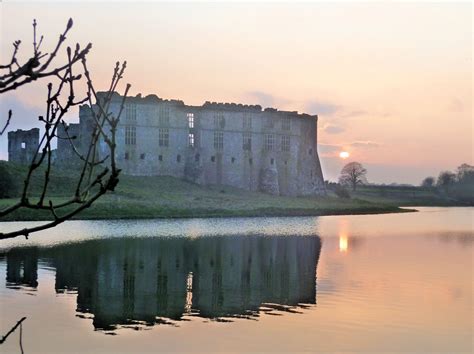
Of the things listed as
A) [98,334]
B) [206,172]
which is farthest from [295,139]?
[98,334]

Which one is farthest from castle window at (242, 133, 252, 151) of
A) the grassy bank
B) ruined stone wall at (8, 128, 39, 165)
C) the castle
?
ruined stone wall at (8, 128, 39, 165)

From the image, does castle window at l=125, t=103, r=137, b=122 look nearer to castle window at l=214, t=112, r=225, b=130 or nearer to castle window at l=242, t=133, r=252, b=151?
castle window at l=214, t=112, r=225, b=130

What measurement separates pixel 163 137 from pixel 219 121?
27.1 feet

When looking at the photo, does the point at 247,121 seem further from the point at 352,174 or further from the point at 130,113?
the point at 352,174

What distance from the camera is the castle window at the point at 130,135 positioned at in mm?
83688

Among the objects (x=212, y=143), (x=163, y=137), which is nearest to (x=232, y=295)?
(x=163, y=137)

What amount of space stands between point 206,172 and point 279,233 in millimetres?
43282

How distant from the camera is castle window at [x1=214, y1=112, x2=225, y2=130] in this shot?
293 feet

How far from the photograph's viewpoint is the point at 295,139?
9694 cm

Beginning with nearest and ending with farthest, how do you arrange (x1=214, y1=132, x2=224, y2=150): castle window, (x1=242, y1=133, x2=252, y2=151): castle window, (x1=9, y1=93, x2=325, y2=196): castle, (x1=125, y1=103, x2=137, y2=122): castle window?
(x1=9, y1=93, x2=325, y2=196): castle
(x1=125, y1=103, x2=137, y2=122): castle window
(x1=214, y1=132, x2=224, y2=150): castle window
(x1=242, y1=133, x2=252, y2=151): castle window

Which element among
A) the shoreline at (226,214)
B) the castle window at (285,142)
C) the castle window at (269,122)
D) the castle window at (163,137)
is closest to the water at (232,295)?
the shoreline at (226,214)

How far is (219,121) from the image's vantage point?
294 feet

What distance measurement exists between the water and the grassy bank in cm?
2018

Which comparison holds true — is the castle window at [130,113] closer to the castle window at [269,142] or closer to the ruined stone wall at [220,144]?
the ruined stone wall at [220,144]
